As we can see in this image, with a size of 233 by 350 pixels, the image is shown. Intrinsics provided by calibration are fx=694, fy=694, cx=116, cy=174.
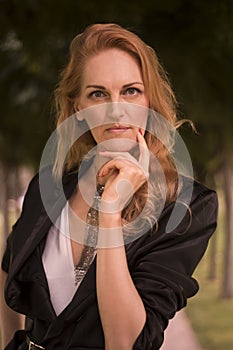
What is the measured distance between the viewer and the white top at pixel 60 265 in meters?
1.27

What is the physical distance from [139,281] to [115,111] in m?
0.29

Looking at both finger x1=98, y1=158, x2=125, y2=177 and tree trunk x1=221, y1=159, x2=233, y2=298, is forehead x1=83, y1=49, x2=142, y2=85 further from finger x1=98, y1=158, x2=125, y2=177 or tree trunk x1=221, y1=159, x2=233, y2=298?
tree trunk x1=221, y1=159, x2=233, y2=298

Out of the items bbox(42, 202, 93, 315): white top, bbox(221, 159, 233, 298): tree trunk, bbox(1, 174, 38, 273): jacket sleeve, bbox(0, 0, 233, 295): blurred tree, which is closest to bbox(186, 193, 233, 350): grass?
bbox(221, 159, 233, 298): tree trunk

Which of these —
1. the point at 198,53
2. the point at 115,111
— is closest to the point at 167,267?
the point at 115,111

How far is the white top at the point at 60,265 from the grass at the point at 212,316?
358cm

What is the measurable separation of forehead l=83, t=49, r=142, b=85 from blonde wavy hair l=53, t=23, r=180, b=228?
0.03 feet

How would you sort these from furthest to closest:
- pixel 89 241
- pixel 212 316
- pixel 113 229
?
pixel 212 316 < pixel 89 241 < pixel 113 229

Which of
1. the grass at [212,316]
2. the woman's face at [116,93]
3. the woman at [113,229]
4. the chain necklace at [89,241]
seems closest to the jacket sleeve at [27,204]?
the woman at [113,229]

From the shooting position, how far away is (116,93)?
1191mm

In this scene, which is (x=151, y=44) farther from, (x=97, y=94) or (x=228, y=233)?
(x=228, y=233)

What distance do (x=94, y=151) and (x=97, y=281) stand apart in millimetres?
296

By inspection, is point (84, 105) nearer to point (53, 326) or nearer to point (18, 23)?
point (53, 326)

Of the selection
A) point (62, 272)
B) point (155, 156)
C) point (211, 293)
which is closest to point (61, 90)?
point (155, 156)

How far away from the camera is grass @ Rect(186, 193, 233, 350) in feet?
16.8
